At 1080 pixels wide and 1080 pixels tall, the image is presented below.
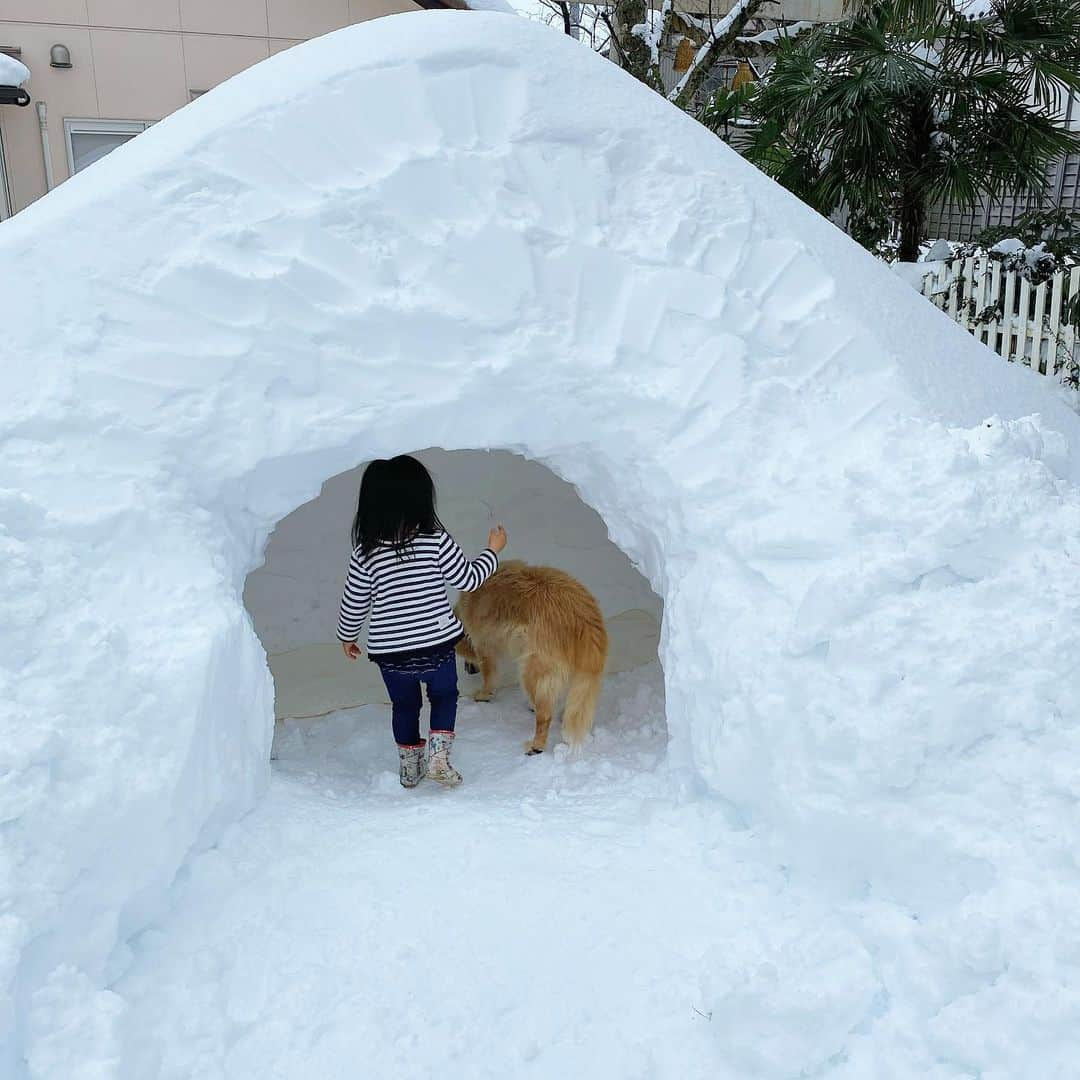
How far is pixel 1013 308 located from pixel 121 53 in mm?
7803

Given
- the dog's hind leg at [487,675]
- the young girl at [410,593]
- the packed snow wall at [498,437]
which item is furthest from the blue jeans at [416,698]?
the dog's hind leg at [487,675]

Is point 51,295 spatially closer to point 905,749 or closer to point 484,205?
point 484,205

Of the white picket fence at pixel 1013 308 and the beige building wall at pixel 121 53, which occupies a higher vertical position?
the beige building wall at pixel 121 53

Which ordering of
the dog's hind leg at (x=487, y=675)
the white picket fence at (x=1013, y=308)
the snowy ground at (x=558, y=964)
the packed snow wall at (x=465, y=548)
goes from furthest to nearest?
the white picket fence at (x=1013, y=308), the packed snow wall at (x=465, y=548), the dog's hind leg at (x=487, y=675), the snowy ground at (x=558, y=964)

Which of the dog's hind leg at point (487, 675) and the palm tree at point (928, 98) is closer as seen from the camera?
the dog's hind leg at point (487, 675)

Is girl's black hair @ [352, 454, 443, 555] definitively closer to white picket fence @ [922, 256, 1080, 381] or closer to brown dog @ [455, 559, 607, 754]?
brown dog @ [455, 559, 607, 754]

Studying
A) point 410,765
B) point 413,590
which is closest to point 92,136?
point 413,590

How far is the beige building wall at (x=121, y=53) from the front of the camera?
816 cm

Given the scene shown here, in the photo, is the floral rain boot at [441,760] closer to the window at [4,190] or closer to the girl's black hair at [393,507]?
the girl's black hair at [393,507]

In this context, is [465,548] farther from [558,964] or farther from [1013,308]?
[1013,308]

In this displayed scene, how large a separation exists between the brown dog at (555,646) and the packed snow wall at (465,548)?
0.87m

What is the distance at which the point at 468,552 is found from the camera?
563cm

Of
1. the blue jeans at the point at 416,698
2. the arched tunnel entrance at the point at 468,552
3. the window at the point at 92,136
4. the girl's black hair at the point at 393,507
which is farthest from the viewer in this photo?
the window at the point at 92,136

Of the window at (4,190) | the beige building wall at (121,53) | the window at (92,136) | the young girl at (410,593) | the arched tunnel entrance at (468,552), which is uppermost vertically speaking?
the beige building wall at (121,53)
